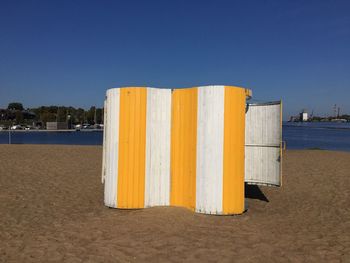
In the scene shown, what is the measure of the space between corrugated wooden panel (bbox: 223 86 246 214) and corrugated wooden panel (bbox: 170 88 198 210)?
64cm

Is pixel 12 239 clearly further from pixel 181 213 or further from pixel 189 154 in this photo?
pixel 189 154

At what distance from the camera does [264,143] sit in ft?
28.0

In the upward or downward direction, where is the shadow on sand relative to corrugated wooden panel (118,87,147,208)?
Result: downward

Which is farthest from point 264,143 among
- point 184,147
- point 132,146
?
point 132,146

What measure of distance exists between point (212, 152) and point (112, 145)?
209cm

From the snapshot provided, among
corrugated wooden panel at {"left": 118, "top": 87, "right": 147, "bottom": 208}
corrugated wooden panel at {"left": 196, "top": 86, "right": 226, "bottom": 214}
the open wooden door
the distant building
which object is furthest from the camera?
the distant building

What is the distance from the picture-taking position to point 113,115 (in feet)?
24.8

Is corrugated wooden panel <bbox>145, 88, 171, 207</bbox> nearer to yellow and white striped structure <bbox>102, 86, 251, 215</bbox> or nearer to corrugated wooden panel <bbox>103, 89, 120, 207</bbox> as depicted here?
yellow and white striped structure <bbox>102, 86, 251, 215</bbox>

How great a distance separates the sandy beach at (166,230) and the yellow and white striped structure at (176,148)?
0.33 metres

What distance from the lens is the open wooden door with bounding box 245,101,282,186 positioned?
8.23 meters

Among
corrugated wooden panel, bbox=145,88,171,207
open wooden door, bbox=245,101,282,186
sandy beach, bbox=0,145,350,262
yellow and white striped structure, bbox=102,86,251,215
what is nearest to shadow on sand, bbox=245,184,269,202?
sandy beach, bbox=0,145,350,262

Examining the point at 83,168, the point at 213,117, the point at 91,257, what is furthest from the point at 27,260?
→ the point at 83,168

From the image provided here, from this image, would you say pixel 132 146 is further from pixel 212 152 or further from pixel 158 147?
pixel 212 152

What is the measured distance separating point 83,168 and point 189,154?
9.25 m
